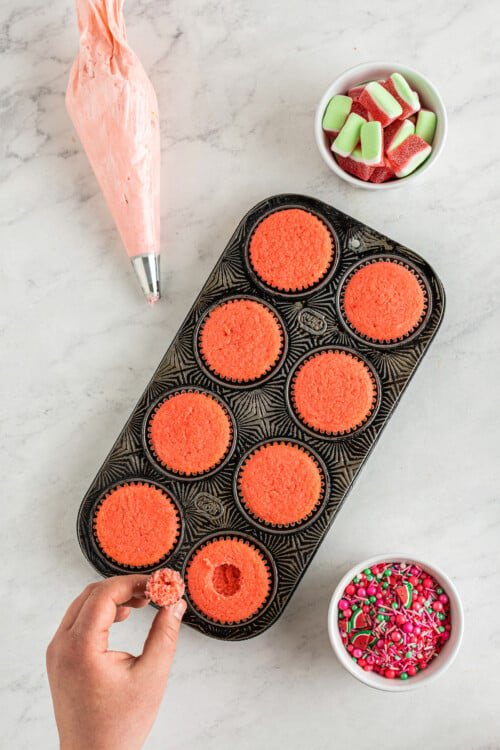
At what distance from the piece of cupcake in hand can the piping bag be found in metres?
0.85

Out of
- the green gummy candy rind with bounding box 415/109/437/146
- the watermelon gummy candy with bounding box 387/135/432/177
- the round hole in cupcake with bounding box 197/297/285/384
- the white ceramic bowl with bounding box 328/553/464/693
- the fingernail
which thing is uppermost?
the green gummy candy rind with bounding box 415/109/437/146

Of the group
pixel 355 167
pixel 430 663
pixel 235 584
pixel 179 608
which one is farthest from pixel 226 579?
pixel 355 167

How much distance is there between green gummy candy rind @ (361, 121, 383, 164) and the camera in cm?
176

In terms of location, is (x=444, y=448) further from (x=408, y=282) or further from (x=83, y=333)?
(x=83, y=333)

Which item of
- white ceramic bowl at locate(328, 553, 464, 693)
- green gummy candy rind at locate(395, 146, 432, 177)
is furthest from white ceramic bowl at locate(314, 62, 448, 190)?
white ceramic bowl at locate(328, 553, 464, 693)

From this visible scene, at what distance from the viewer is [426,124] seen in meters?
1.82

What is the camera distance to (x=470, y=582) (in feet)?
6.56

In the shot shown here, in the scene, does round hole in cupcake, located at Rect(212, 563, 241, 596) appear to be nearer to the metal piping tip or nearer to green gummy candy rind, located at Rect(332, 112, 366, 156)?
the metal piping tip

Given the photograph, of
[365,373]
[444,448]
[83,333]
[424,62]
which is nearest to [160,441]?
[83,333]

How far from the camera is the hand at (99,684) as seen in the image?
1.42 metres

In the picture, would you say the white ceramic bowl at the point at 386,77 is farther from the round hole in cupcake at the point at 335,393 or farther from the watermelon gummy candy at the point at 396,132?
the round hole in cupcake at the point at 335,393

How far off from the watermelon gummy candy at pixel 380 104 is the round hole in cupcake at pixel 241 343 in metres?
0.62

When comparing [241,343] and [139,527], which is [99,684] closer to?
[139,527]

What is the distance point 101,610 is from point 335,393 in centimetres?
84
